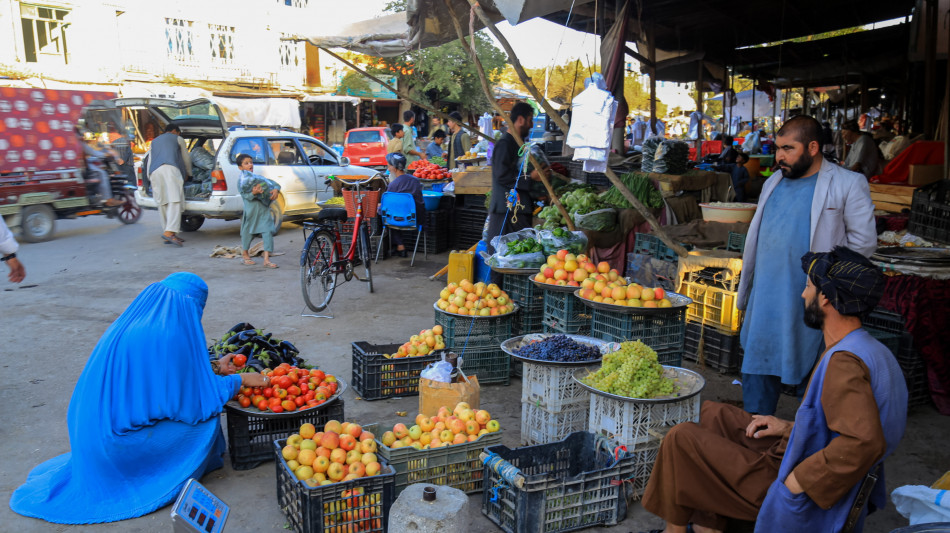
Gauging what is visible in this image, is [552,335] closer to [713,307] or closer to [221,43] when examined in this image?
[713,307]

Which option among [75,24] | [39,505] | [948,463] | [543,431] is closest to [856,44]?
[948,463]

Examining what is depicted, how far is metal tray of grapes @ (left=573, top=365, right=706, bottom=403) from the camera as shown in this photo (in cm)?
366

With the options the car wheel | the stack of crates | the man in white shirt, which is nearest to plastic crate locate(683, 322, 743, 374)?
the stack of crates

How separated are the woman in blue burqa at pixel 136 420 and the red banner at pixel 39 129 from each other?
33.1 feet

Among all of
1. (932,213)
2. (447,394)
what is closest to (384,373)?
(447,394)

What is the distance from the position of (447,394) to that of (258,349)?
5.14ft

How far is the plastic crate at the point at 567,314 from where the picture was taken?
5.35 metres

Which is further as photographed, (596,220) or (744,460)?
(596,220)

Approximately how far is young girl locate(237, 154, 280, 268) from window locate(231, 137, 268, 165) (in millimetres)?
2517

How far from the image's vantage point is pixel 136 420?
369 cm

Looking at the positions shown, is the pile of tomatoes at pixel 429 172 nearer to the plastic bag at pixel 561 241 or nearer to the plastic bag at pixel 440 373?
the plastic bag at pixel 561 241

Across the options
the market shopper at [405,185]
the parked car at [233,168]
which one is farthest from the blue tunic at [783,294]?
the parked car at [233,168]

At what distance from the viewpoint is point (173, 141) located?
38.9 feet

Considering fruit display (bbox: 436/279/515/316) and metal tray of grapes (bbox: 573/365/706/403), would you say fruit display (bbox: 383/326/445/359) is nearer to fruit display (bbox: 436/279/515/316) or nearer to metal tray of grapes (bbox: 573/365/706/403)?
fruit display (bbox: 436/279/515/316)
